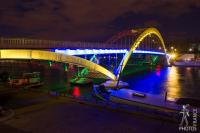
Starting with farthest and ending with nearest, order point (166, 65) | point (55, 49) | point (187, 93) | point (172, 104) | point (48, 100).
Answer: point (166, 65), point (187, 93), point (55, 49), point (172, 104), point (48, 100)

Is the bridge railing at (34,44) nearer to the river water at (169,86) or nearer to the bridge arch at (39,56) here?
the bridge arch at (39,56)

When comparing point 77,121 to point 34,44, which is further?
point 34,44

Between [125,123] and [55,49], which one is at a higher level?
[55,49]

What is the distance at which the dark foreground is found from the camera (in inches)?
474

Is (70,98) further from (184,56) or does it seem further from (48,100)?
(184,56)

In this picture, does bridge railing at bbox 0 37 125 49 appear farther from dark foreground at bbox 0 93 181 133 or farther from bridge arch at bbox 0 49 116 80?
dark foreground at bbox 0 93 181 133

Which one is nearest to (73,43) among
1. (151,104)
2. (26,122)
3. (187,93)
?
(151,104)

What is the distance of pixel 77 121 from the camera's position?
526 inches

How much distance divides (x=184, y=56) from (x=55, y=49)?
4982 inches

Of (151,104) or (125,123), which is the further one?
(151,104)

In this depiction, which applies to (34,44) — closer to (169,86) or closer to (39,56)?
(39,56)

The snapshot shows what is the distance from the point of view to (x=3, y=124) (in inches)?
501

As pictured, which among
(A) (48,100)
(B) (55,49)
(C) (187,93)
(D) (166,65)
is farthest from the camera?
(D) (166,65)

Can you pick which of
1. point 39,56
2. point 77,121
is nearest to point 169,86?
point 39,56
